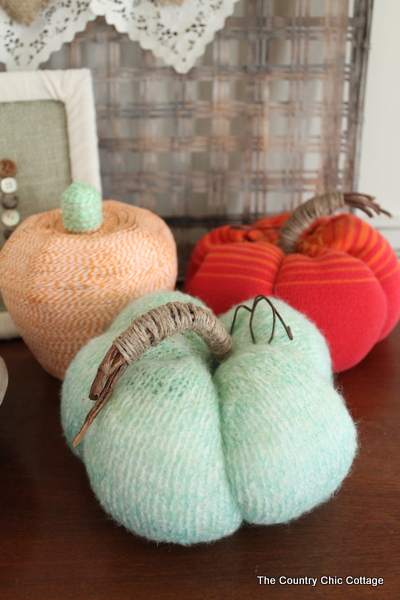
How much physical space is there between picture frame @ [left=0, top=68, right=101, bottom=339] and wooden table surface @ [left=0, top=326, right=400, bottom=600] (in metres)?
0.29

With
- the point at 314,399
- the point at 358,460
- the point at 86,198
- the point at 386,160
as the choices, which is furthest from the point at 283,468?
the point at 386,160

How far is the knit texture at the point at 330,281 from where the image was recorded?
61 cm

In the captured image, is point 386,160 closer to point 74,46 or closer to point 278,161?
point 278,161

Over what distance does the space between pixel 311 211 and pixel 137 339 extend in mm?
371

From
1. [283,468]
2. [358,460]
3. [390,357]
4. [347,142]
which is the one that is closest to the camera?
[283,468]

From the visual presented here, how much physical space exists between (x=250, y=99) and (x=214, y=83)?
0.06 meters

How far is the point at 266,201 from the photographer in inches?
33.8

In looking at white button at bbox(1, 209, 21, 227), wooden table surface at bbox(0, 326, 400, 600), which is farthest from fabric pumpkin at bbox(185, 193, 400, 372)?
white button at bbox(1, 209, 21, 227)

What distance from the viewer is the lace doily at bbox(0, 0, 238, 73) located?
2.37 feet

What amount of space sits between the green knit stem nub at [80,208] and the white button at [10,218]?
0.51ft

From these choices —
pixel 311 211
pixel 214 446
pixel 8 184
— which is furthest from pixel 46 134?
pixel 214 446

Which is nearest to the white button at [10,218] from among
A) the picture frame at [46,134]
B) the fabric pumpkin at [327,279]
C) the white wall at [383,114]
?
the picture frame at [46,134]

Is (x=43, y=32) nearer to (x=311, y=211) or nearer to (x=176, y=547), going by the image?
(x=311, y=211)

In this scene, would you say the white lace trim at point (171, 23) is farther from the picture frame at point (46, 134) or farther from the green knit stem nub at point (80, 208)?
the green knit stem nub at point (80, 208)
